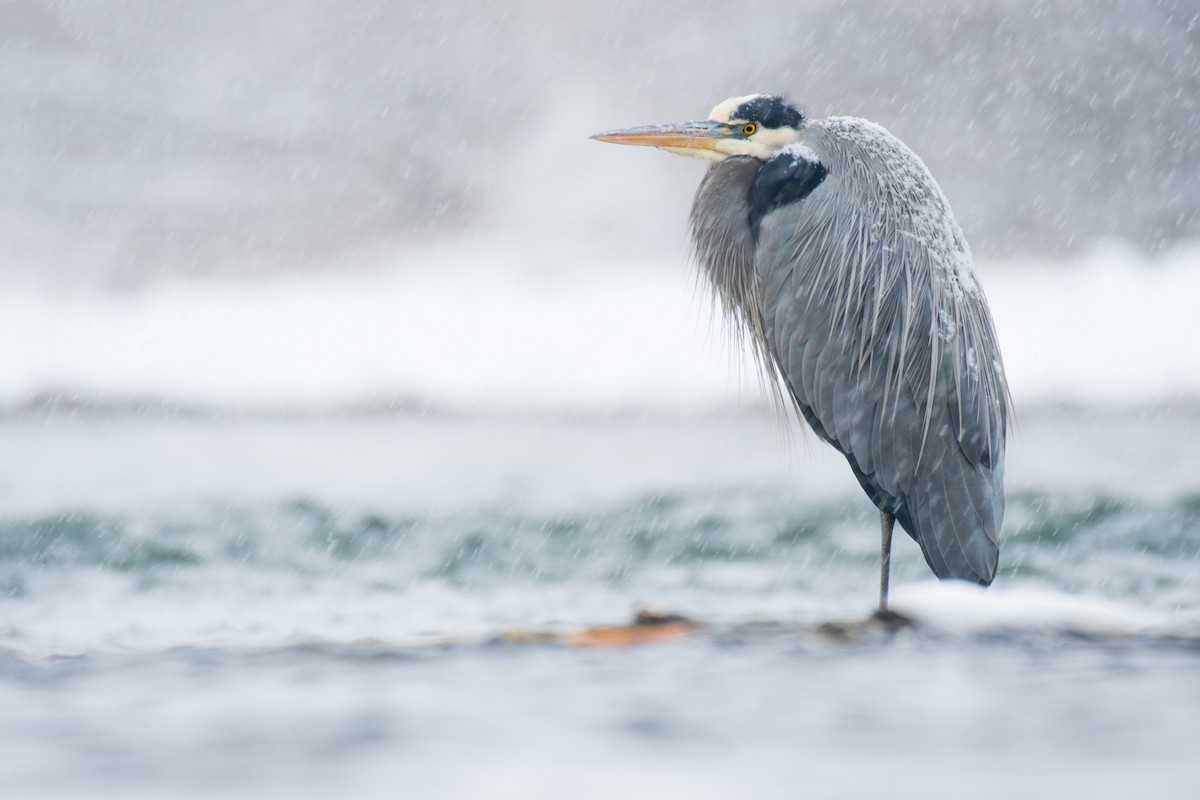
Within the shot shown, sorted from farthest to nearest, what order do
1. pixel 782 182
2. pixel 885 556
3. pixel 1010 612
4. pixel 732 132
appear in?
pixel 732 132, pixel 782 182, pixel 885 556, pixel 1010 612

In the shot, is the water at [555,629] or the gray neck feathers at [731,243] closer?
the water at [555,629]

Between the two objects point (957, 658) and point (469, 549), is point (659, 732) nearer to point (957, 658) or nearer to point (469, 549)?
point (957, 658)

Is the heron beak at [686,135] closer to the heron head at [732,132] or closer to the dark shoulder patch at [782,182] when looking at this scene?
the heron head at [732,132]

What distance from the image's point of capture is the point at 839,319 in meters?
2.35

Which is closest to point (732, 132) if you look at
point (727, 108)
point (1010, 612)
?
point (727, 108)

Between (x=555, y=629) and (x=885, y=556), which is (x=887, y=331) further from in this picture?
(x=555, y=629)

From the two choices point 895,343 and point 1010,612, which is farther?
point 895,343

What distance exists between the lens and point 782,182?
244 centimetres

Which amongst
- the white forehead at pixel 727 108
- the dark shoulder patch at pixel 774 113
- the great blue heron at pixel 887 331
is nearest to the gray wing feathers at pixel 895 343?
the great blue heron at pixel 887 331

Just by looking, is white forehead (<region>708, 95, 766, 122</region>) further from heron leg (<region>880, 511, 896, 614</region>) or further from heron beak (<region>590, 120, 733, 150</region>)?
heron leg (<region>880, 511, 896, 614</region>)

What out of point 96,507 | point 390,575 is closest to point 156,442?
point 96,507

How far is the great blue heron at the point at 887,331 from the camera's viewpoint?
2264mm

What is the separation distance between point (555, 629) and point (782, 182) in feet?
3.68

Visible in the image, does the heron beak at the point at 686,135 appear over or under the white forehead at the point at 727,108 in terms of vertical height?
under
